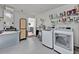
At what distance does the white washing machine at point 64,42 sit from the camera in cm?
335

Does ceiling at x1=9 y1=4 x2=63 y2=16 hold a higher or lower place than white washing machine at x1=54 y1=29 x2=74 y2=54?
higher

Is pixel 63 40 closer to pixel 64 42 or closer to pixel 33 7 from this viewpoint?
pixel 64 42

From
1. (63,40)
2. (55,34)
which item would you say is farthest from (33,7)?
(63,40)

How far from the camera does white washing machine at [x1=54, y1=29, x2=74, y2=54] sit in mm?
3349

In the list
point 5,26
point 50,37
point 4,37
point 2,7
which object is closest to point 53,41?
point 50,37

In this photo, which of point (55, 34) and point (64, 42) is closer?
point (64, 42)

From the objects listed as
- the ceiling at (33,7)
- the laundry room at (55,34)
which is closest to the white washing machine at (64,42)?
the laundry room at (55,34)

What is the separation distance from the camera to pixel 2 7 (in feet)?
17.9

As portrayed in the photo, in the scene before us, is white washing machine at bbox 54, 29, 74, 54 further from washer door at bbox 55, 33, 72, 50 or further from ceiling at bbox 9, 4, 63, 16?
ceiling at bbox 9, 4, 63, 16

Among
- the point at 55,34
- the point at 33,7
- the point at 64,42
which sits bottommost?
the point at 64,42

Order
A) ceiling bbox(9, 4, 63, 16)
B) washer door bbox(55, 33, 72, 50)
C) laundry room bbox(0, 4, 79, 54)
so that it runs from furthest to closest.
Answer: ceiling bbox(9, 4, 63, 16)
laundry room bbox(0, 4, 79, 54)
washer door bbox(55, 33, 72, 50)

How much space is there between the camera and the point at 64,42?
3748 mm

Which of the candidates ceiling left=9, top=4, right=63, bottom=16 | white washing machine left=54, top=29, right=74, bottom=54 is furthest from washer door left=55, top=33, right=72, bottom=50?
ceiling left=9, top=4, right=63, bottom=16

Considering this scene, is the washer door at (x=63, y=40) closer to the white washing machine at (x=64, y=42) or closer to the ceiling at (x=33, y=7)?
the white washing machine at (x=64, y=42)
